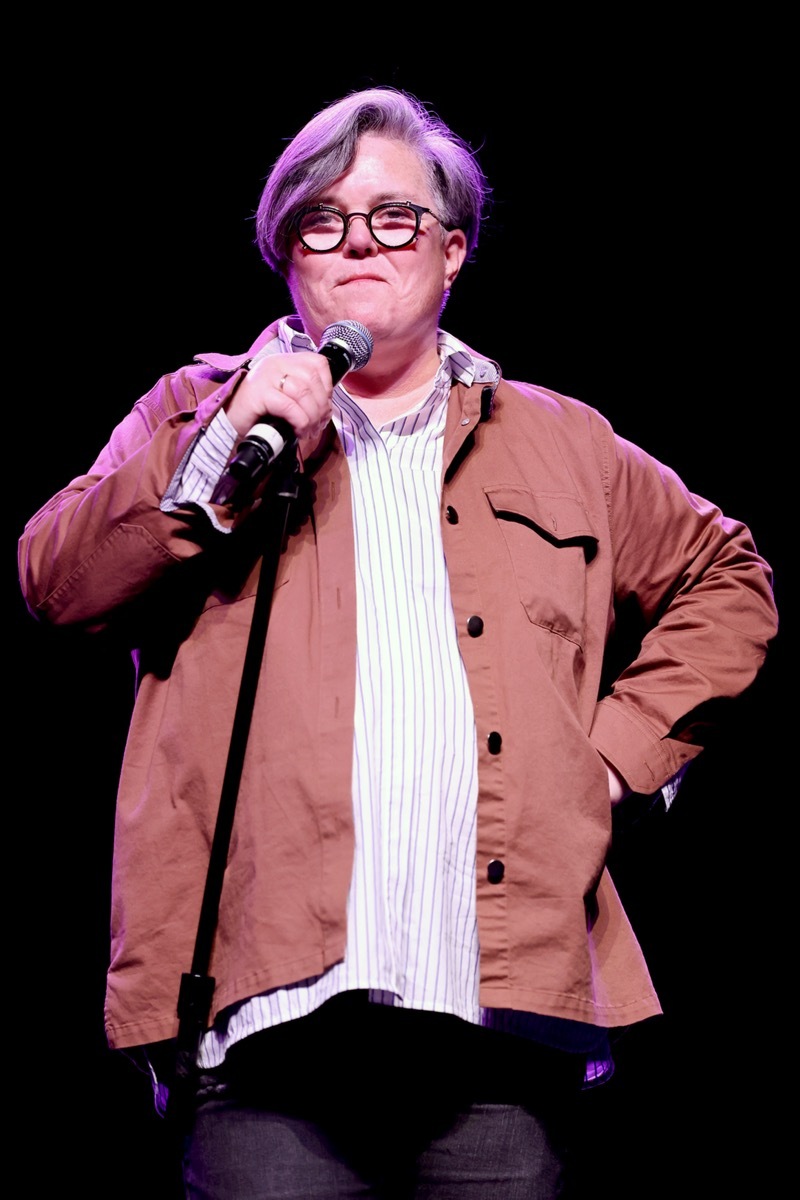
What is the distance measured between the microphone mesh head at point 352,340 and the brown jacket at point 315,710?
18 centimetres

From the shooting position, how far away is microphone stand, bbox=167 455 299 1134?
1.56 metres

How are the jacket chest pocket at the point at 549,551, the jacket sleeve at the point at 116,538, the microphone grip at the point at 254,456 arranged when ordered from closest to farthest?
the microphone grip at the point at 254,456, the jacket sleeve at the point at 116,538, the jacket chest pocket at the point at 549,551

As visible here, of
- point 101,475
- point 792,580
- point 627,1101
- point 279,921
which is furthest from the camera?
point 792,580

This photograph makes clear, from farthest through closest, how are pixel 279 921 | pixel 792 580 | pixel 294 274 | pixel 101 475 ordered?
pixel 792 580
pixel 294 274
pixel 101 475
pixel 279 921

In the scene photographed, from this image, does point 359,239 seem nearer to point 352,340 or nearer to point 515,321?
point 352,340

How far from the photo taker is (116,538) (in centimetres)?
171

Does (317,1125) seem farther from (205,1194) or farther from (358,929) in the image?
(358,929)

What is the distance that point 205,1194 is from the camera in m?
1.63

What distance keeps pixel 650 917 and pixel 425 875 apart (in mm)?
1314

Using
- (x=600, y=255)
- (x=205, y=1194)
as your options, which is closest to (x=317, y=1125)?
(x=205, y=1194)

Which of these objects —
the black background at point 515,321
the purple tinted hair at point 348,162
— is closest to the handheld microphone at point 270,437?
the purple tinted hair at point 348,162

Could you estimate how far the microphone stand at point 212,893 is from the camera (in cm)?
156

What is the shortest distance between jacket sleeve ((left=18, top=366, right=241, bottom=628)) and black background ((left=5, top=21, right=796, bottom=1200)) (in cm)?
105

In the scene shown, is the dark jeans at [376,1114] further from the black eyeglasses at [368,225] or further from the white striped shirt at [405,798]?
the black eyeglasses at [368,225]
